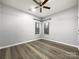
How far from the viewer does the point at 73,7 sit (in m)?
3.83

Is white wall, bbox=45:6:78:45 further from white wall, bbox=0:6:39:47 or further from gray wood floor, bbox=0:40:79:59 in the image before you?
white wall, bbox=0:6:39:47

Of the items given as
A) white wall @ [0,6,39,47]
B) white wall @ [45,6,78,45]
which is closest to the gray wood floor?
white wall @ [0,6,39,47]

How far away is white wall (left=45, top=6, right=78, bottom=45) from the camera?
3823 millimetres

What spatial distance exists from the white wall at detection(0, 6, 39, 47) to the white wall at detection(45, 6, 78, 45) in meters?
2.19

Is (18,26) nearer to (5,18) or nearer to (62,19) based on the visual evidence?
(5,18)

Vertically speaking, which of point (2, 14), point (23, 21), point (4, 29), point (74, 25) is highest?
point (2, 14)

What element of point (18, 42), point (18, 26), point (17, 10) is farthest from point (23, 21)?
point (18, 42)

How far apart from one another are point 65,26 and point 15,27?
384 centimetres

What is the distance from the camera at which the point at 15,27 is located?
167 inches

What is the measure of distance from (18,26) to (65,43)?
3.93 m

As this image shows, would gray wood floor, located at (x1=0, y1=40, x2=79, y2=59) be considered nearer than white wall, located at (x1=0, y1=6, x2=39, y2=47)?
Yes

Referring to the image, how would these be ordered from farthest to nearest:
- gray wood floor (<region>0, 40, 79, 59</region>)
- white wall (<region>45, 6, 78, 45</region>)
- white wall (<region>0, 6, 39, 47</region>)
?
white wall (<region>45, 6, 78, 45</region>), white wall (<region>0, 6, 39, 47</region>), gray wood floor (<region>0, 40, 79, 59</region>)

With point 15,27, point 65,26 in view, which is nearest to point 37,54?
point 15,27

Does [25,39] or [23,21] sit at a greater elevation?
[23,21]
